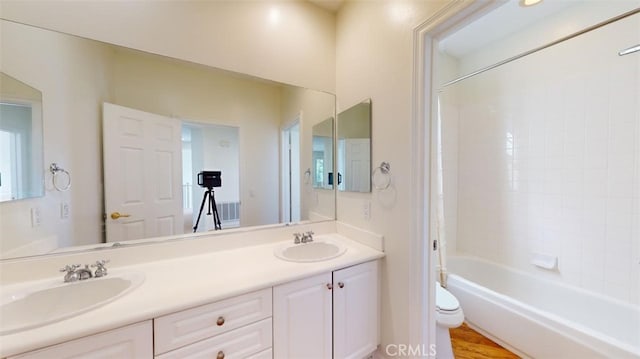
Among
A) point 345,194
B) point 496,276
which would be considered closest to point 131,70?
point 345,194

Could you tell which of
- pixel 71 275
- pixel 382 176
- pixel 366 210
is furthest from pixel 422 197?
pixel 71 275

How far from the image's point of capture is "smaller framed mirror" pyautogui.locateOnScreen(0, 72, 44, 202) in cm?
98

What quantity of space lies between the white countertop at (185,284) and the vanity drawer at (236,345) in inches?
6.9

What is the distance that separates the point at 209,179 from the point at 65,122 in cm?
70

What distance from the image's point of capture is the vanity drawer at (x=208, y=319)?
0.85m

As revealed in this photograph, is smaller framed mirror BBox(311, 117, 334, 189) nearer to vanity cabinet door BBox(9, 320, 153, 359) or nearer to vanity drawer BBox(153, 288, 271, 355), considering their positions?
vanity drawer BBox(153, 288, 271, 355)

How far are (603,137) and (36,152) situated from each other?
3.48 meters

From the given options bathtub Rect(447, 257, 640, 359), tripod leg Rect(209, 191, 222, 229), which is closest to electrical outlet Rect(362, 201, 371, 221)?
tripod leg Rect(209, 191, 222, 229)

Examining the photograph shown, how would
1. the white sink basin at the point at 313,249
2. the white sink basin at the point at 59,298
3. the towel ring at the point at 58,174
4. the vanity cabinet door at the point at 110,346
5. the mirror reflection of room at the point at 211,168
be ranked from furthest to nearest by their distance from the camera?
the white sink basin at the point at 313,249
the mirror reflection of room at the point at 211,168
the towel ring at the point at 58,174
the white sink basin at the point at 59,298
the vanity cabinet door at the point at 110,346

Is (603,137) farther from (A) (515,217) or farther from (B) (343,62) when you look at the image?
(B) (343,62)

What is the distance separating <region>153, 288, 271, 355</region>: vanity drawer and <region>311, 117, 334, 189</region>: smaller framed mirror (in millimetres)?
1047

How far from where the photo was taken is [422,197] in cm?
123

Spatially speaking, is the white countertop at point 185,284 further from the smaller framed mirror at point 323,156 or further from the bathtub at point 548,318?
the bathtub at point 548,318

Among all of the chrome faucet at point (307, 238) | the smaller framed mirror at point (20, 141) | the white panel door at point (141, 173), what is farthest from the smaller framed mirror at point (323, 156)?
the smaller framed mirror at point (20, 141)
